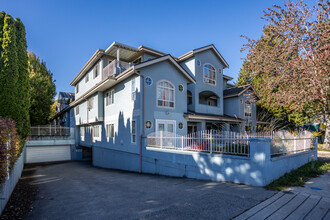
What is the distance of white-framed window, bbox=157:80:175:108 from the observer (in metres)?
14.2

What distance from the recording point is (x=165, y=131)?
41.7 feet

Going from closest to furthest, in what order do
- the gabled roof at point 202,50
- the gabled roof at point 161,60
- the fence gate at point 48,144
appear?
the gabled roof at point 161,60, the gabled roof at point 202,50, the fence gate at point 48,144

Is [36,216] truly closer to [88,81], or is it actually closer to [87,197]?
[87,197]

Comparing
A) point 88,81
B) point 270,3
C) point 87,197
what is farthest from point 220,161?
point 88,81

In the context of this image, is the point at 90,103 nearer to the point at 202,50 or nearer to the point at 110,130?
the point at 110,130

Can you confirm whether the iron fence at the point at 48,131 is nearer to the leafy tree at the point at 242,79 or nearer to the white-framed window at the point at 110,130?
the white-framed window at the point at 110,130

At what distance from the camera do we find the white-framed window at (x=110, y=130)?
16609 millimetres

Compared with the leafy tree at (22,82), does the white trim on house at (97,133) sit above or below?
below

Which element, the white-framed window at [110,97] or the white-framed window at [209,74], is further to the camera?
the white-framed window at [209,74]

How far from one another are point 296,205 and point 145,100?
989 cm

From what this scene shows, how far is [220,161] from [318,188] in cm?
333

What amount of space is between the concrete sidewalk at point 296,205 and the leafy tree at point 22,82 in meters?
11.6

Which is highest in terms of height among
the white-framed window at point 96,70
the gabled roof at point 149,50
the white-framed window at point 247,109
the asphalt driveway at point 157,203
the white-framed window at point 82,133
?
the gabled roof at point 149,50

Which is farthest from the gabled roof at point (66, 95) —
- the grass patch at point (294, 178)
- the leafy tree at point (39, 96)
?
the grass patch at point (294, 178)
